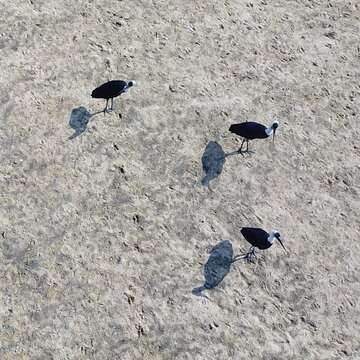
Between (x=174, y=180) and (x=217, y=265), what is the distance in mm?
1673

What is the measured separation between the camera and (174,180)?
10.2 meters

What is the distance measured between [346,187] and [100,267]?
4.36 m

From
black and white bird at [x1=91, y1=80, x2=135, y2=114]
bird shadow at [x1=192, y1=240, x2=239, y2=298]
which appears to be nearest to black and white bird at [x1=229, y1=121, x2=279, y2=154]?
bird shadow at [x1=192, y1=240, x2=239, y2=298]

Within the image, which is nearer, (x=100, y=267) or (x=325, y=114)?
(x=100, y=267)

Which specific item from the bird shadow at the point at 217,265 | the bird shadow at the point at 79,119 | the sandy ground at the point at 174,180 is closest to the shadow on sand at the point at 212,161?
the sandy ground at the point at 174,180

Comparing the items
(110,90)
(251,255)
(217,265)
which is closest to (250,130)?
(251,255)

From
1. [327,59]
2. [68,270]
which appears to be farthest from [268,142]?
[68,270]

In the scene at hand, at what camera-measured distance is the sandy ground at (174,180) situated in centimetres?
889

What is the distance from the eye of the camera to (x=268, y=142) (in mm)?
10734

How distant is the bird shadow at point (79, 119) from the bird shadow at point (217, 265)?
10.3ft

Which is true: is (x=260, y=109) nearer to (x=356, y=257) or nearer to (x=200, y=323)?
(x=356, y=257)

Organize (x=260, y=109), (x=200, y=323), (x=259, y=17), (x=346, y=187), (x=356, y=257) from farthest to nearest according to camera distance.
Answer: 1. (x=259, y=17)
2. (x=260, y=109)
3. (x=346, y=187)
4. (x=356, y=257)
5. (x=200, y=323)

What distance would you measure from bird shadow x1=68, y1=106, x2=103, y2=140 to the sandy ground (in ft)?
0.09

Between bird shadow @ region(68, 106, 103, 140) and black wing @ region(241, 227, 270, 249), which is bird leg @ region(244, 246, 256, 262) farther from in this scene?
bird shadow @ region(68, 106, 103, 140)
